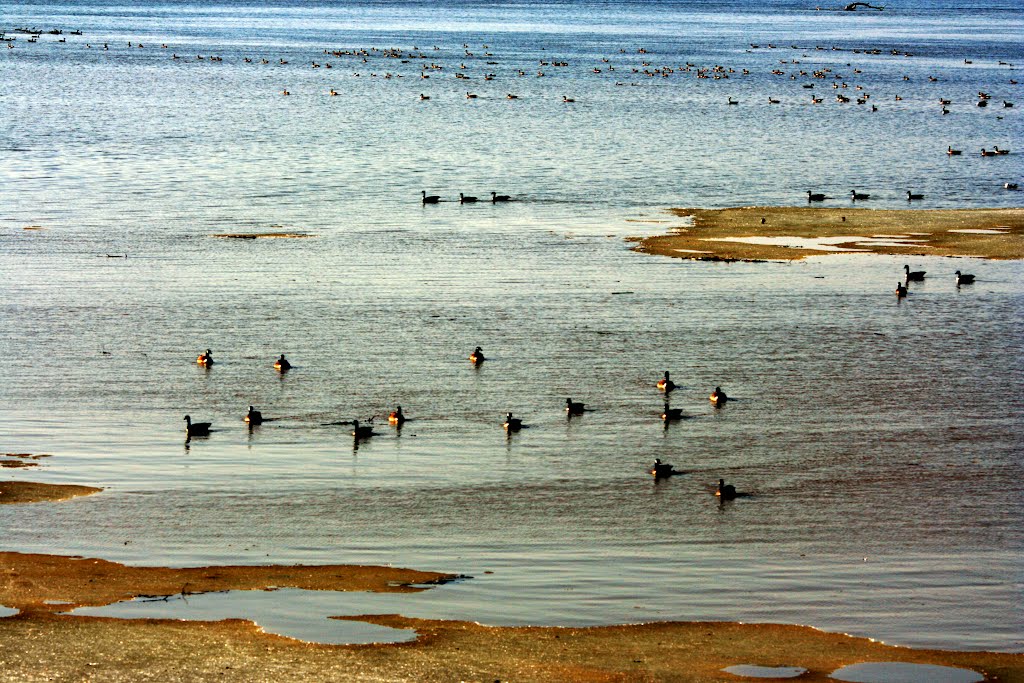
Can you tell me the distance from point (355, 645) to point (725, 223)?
44339mm

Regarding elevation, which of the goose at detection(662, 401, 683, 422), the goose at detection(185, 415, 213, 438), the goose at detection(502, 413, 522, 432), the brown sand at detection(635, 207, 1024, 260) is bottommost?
the goose at detection(185, 415, 213, 438)

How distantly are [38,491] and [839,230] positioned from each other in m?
41.8

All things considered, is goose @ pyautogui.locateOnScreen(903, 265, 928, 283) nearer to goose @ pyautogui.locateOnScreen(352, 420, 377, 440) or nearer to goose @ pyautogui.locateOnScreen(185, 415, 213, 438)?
goose @ pyautogui.locateOnScreen(352, 420, 377, 440)

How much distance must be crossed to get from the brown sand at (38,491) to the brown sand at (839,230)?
31.7m

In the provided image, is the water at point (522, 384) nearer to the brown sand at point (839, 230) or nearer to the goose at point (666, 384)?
the goose at point (666, 384)

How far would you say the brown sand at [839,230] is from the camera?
61.0m

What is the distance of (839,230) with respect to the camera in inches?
2598

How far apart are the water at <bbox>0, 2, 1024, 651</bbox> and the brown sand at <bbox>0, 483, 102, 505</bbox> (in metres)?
0.45

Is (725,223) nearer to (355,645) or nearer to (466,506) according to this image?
(466,506)

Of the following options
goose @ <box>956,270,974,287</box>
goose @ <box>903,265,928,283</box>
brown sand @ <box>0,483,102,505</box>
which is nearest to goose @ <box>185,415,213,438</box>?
brown sand @ <box>0,483,102,505</box>

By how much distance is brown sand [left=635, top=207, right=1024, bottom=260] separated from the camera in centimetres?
6103

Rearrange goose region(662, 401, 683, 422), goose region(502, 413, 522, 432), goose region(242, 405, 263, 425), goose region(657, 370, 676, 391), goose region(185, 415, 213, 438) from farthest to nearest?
1. goose region(657, 370, 676, 391)
2. goose region(662, 401, 683, 422)
3. goose region(242, 405, 263, 425)
4. goose region(502, 413, 522, 432)
5. goose region(185, 415, 213, 438)

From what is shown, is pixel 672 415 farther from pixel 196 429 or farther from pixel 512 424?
pixel 196 429

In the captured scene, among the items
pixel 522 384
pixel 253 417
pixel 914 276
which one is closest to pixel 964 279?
pixel 914 276
